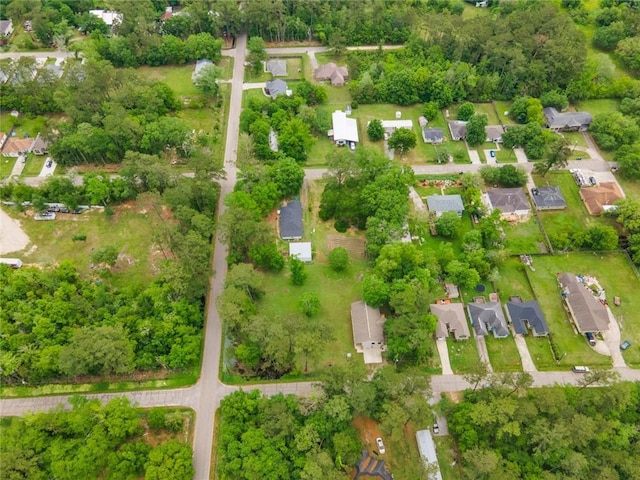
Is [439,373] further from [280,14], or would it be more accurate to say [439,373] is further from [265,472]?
[280,14]

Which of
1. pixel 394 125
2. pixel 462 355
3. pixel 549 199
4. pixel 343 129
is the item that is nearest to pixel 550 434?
pixel 462 355

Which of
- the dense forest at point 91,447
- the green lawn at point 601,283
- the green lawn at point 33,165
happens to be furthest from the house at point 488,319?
the green lawn at point 33,165

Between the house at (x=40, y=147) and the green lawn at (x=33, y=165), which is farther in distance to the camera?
the house at (x=40, y=147)

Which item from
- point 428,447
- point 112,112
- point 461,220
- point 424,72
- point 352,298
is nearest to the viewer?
point 428,447

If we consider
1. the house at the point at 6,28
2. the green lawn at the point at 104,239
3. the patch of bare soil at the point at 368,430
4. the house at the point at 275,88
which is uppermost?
the house at the point at 6,28

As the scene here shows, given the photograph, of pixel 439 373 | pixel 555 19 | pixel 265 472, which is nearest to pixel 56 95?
pixel 265 472

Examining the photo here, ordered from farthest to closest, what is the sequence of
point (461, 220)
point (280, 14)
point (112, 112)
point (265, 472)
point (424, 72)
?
1. point (280, 14)
2. point (424, 72)
3. point (112, 112)
4. point (461, 220)
5. point (265, 472)

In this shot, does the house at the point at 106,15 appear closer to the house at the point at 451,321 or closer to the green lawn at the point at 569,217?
the house at the point at 451,321
